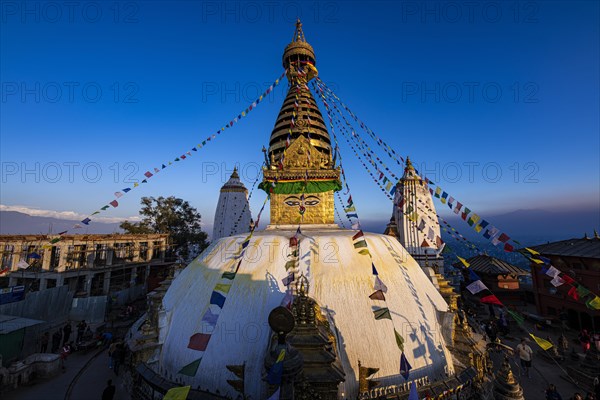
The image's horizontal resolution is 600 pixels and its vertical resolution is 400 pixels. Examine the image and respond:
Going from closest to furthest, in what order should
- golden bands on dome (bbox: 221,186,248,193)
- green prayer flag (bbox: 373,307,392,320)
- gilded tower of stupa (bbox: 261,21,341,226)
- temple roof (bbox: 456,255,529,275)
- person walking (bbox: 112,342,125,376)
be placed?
green prayer flag (bbox: 373,307,392,320), person walking (bbox: 112,342,125,376), gilded tower of stupa (bbox: 261,21,341,226), temple roof (bbox: 456,255,529,275), golden bands on dome (bbox: 221,186,248,193)

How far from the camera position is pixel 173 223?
3556 centimetres

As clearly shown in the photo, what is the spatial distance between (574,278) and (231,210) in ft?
85.5

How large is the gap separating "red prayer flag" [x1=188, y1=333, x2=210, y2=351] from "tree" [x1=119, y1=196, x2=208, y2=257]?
28.2 metres

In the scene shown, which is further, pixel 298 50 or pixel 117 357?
pixel 298 50

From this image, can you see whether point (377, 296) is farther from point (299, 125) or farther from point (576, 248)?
point (576, 248)

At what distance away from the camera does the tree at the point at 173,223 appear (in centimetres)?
3369

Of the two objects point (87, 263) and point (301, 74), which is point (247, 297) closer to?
point (301, 74)

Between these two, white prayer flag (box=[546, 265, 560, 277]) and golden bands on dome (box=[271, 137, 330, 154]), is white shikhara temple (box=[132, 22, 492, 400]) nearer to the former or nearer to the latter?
white prayer flag (box=[546, 265, 560, 277])

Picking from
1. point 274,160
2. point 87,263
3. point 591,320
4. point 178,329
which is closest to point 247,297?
point 178,329

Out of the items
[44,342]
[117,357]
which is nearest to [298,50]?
[117,357]

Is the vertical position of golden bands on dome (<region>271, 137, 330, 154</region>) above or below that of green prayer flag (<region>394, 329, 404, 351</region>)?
above

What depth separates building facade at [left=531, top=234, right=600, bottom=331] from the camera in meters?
13.5

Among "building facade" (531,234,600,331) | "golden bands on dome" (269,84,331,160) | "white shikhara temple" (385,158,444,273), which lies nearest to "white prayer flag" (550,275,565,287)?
"golden bands on dome" (269,84,331,160)

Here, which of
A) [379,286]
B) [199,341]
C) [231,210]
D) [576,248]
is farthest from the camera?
[231,210]
